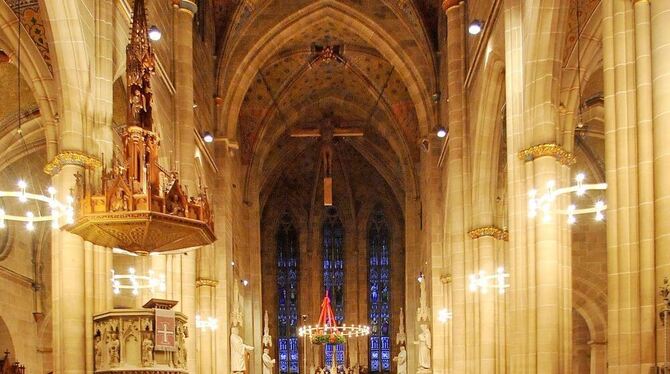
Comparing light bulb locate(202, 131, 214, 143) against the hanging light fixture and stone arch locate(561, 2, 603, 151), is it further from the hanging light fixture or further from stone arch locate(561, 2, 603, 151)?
stone arch locate(561, 2, 603, 151)

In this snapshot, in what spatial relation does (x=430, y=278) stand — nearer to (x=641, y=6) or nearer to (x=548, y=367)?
(x=548, y=367)

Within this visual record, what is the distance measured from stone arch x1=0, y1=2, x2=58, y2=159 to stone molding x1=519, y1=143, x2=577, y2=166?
9034 millimetres

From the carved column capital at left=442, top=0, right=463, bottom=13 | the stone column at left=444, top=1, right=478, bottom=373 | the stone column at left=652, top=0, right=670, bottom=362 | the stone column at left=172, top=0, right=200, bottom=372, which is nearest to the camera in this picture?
the stone column at left=652, top=0, right=670, bottom=362

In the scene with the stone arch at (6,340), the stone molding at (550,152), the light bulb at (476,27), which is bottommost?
the stone arch at (6,340)

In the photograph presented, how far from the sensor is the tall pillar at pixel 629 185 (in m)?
11.9

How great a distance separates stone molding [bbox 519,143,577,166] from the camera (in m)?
18.1

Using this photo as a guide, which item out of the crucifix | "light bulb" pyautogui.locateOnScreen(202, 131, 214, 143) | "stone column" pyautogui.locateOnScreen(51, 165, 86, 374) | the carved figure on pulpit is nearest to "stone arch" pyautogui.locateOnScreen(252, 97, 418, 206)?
the crucifix

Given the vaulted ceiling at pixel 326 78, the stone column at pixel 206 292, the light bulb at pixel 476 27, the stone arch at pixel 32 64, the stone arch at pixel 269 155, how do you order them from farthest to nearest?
the stone arch at pixel 269 155, the vaulted ceiling at pixel 326 78, the stone column at pixel 206 292, the light bulb at pixel 476 27, the stone arch at pixel 32 64

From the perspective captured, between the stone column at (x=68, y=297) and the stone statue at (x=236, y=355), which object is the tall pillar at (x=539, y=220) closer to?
the stone column at (x=68, y=297)

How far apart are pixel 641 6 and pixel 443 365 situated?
2189cm

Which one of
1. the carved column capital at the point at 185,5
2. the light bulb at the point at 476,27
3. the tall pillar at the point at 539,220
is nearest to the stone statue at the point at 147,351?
the tall pillar at the point at 539,220

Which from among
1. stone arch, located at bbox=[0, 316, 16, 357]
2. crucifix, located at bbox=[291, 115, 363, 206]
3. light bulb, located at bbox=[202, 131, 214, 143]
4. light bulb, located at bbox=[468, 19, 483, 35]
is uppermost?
light bulb, located at bbox=[468, 19, 483, 35]

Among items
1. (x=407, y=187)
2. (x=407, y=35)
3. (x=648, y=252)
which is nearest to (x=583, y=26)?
(x=648, y=252)

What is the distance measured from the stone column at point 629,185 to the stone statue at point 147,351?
7.90m
